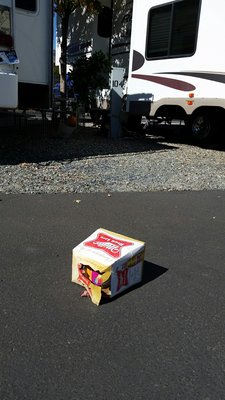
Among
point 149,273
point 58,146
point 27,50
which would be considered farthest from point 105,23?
point 149,273

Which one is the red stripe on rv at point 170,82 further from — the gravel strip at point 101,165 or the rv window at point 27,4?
the rv window at point 27,4

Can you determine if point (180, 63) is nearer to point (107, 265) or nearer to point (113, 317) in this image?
point (107, 265)

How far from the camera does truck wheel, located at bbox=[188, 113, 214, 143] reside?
944 centimetres

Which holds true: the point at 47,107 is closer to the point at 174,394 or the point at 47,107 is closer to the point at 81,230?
the point at 81,230

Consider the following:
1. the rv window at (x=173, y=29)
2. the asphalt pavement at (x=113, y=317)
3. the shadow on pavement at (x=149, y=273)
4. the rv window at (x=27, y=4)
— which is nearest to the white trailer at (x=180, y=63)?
the rv window at (x=173, y=29)

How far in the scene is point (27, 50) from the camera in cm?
748

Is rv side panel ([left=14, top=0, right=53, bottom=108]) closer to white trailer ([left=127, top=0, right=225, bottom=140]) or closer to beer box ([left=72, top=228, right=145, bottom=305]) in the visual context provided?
white trailer ([left=127, top=0, right=225, bottom=140])

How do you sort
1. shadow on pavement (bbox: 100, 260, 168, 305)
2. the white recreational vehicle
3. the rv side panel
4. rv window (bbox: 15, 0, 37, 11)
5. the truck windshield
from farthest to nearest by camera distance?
the rv side panel < rv window (bbox: 15, 0, 37, 11) < the truck windshield < the white recreational vehicle < shadow on pavement (bbox: 100, 260, 168, 305)

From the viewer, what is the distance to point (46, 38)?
25.6 ft

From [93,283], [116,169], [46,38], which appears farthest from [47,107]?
[93,283]

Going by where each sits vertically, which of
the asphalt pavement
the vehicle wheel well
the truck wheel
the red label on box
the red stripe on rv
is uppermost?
the red stripe on rv

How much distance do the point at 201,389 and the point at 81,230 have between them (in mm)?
2323

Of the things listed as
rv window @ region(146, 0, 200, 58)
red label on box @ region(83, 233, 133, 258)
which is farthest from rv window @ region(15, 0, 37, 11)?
red label on box @ region(83, 233, 133, 258)

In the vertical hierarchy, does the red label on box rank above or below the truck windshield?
below
